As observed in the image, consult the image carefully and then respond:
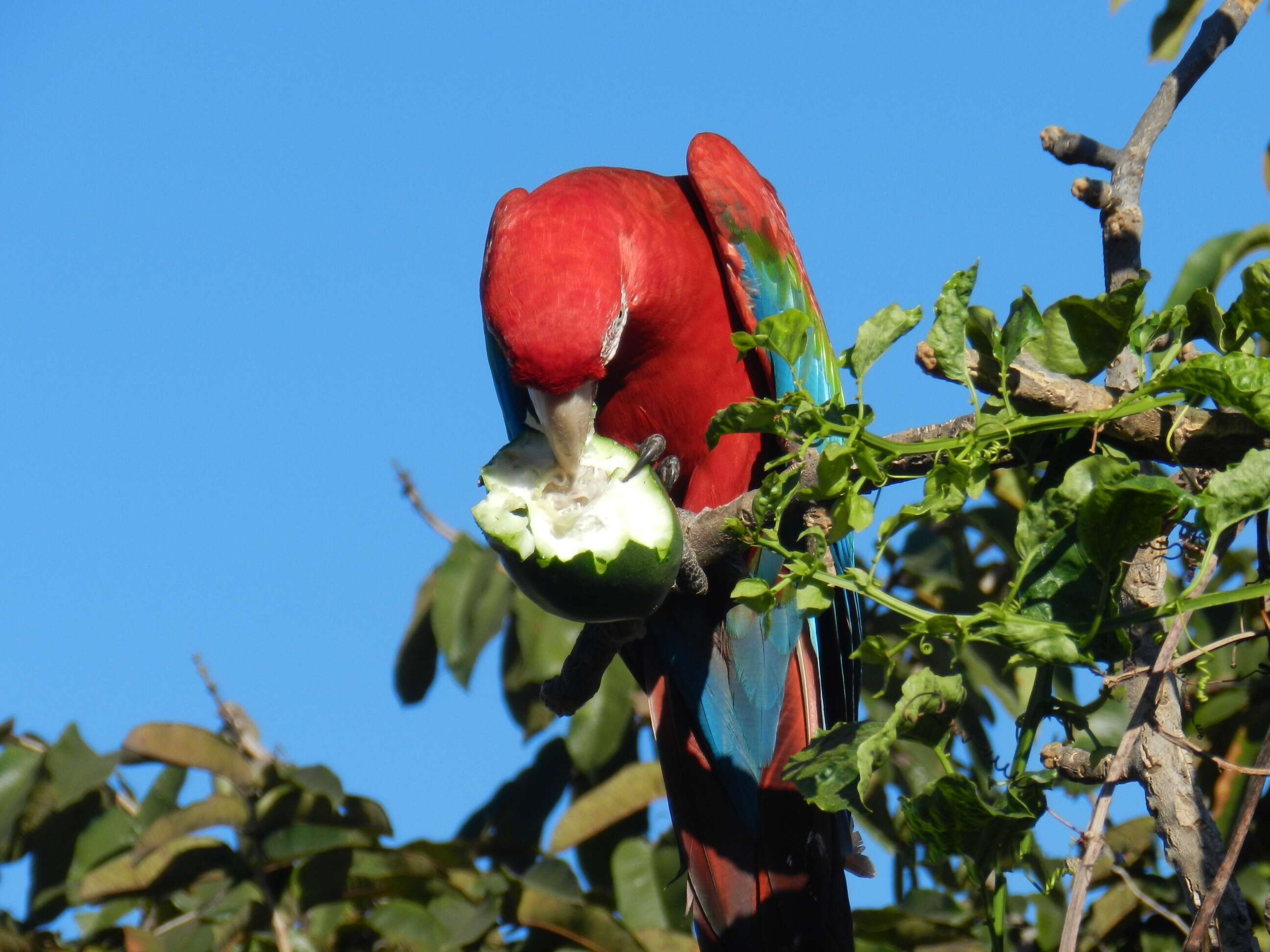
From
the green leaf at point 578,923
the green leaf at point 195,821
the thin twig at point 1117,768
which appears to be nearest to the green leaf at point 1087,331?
the thin twig at point 1117,768

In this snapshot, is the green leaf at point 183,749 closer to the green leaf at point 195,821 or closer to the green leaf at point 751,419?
the green leaf at point 195,821

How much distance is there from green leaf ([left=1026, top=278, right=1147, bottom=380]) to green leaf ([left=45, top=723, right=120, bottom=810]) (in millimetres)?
1981

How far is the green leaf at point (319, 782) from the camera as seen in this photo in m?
2.43

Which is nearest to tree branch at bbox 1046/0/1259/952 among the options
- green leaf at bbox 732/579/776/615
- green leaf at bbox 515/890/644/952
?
green leaf at bbox 732/579/776/615

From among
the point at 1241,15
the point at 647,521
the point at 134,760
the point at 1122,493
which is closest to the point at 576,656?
the point at 647,521

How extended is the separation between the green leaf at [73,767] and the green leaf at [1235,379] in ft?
6.97

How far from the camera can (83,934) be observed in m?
2.41

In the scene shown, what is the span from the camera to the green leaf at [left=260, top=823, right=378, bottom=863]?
92.9 inches

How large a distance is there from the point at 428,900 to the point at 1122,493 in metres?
1.60

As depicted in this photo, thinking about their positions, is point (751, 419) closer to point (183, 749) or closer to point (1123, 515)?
point (1123, 515)

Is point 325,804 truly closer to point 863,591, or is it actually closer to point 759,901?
point 759,901

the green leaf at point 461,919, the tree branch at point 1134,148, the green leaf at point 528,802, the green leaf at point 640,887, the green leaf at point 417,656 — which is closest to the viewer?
the tree branch at point 1134,148

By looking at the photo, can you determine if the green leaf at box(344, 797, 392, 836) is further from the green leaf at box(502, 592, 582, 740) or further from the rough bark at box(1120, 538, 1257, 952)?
the rough bark at box(1120, 538, 1257, 952)

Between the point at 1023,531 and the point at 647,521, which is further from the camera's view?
the point at 647,521
